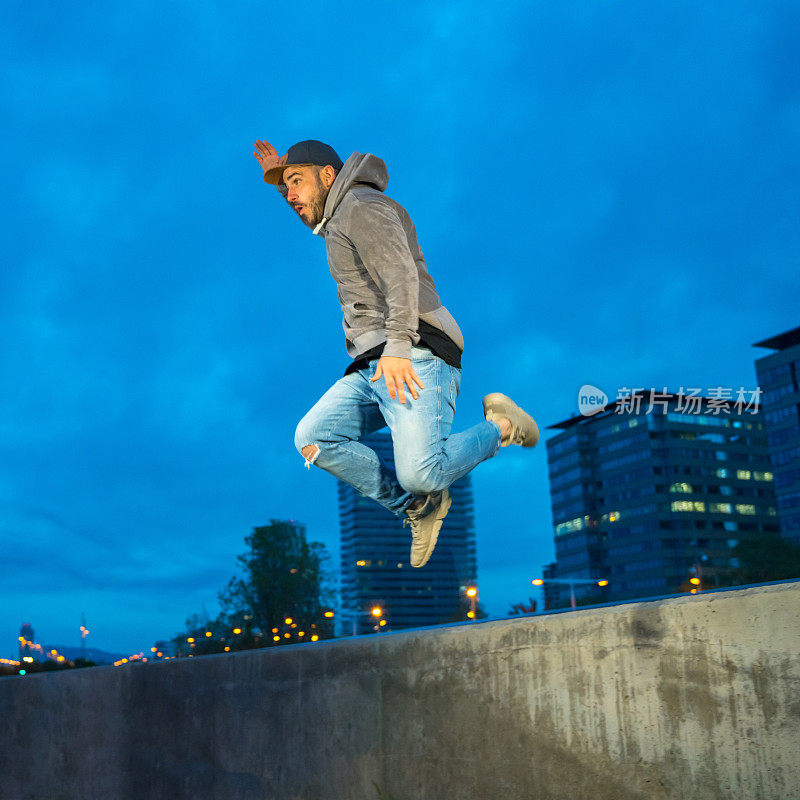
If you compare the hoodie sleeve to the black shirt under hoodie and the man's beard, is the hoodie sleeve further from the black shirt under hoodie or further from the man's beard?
the man's beard

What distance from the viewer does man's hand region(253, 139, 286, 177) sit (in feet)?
15.0

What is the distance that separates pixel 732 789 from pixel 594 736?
0.48 metres

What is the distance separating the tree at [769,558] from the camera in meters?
68.8

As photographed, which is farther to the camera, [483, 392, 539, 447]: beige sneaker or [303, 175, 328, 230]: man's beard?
[483, 392, 539, 447]: beige sneaker

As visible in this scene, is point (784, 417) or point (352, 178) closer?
point (352, 178)

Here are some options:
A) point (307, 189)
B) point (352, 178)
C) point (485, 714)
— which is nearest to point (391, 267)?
point (352, 178)

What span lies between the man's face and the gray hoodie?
0.08 metres

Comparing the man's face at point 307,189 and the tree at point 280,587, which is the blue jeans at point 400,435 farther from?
the tree at point 280,587

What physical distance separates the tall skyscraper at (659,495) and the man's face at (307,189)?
137 metres

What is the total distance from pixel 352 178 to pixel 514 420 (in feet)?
5.28

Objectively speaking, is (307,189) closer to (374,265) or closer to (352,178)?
(352,178)

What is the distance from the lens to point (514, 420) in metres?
4.83

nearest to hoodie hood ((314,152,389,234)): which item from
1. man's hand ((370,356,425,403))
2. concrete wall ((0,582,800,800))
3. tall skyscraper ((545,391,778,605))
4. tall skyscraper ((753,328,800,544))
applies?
man's hand ((370,356,425,403))

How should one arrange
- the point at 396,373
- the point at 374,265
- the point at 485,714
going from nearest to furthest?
1. the point at 485,714
2. the point at 396,373
3. the point at 374,265
